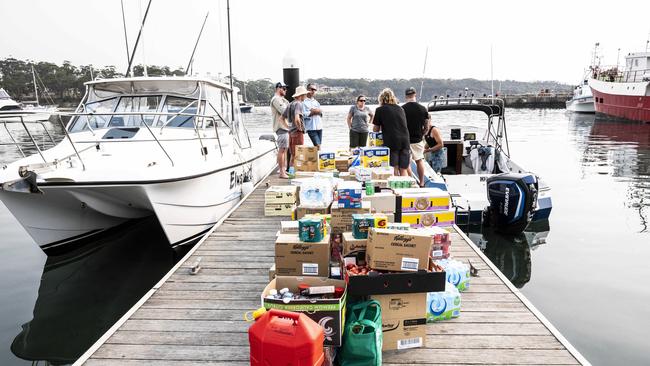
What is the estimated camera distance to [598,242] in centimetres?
743

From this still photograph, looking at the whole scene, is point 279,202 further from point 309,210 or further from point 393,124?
point 393,124

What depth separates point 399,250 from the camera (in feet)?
9.22

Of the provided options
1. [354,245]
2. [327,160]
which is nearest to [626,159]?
[327,160]

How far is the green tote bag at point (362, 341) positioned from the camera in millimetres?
2635

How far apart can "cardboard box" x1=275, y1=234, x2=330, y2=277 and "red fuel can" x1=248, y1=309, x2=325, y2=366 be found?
2.56 ft

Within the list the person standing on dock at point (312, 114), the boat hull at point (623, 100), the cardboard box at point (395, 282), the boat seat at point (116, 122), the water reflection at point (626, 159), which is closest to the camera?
the cardboard box at point (395, 282)

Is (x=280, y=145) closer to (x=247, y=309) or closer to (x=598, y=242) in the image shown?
(x=247, y=309)

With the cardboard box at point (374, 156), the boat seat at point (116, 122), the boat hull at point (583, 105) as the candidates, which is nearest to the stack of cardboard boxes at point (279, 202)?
the cardboard box at point (374, 156)

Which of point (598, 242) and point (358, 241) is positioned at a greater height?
point (358, 241)

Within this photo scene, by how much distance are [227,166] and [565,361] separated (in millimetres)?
5646

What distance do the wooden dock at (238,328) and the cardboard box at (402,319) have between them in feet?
0.24

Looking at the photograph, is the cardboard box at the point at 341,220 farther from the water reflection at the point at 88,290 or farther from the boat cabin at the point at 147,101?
the boat cabin at the point at 147,101

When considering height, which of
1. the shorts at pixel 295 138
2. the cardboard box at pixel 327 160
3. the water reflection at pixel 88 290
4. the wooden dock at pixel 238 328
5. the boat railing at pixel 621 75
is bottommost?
the water reflection at pixel 88 290

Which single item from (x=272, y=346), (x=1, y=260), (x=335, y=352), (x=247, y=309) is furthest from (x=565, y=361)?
(x=1, y=260)
